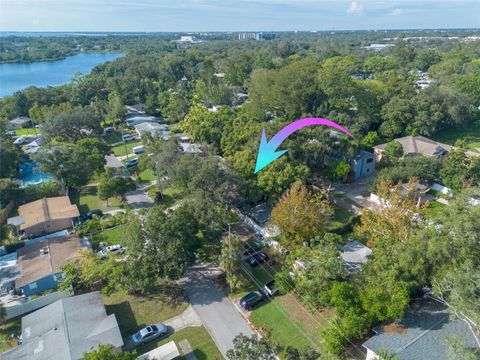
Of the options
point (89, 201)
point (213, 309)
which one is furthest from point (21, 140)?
point (213, 309)

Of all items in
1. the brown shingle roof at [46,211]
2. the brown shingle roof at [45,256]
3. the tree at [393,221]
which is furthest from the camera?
the brown shingle roof at [46,211]

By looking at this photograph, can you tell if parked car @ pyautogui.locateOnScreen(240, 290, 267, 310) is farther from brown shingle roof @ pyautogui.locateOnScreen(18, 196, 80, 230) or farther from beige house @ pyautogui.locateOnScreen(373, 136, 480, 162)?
beige house @ pyautogui.locateOnScreen(373, 136, 480, 162)

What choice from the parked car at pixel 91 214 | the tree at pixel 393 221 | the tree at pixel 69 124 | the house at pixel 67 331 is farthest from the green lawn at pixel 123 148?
the tree at pixel 393 221

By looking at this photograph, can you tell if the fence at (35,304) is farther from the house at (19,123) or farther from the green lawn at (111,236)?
the house at (19,123)

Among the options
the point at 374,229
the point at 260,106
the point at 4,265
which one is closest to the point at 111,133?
the point at 260,106

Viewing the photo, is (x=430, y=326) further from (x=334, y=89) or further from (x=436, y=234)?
(x=334, y=89)
